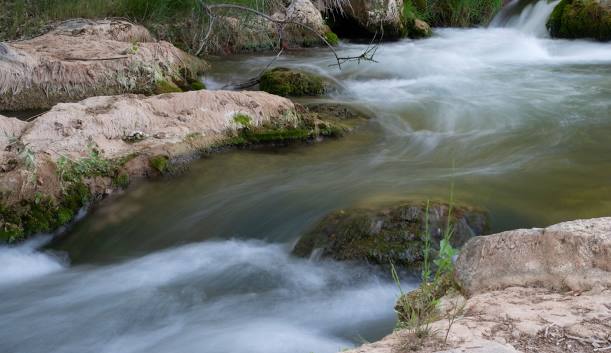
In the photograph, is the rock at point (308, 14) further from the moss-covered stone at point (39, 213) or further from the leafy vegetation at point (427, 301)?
the leafy vegetation at point (427, 301)

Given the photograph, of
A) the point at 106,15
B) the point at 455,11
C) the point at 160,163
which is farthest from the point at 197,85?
the point at 455,11

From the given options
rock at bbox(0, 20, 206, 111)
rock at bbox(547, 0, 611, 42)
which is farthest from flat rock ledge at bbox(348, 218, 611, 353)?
rock at bbox(547, 0, 611, 42)

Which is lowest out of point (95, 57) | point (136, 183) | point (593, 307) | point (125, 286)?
point (125, 286)

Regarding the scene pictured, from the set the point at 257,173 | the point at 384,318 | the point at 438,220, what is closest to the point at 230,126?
the point at 257,173

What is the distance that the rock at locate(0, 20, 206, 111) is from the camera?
745 cm

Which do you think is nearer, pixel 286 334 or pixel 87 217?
pixel 286 334

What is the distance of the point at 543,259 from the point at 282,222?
8.62 ft

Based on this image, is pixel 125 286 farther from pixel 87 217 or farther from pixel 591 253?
pixel 591 253

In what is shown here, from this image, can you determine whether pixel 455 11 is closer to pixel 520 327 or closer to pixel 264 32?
pixel 264 32

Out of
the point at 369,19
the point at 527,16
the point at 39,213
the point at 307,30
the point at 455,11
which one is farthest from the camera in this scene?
the point at 455,11

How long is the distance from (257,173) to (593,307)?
401cm

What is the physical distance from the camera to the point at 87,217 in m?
5.32

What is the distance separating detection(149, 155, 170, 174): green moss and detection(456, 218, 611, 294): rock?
352 cm

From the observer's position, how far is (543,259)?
2869mm
